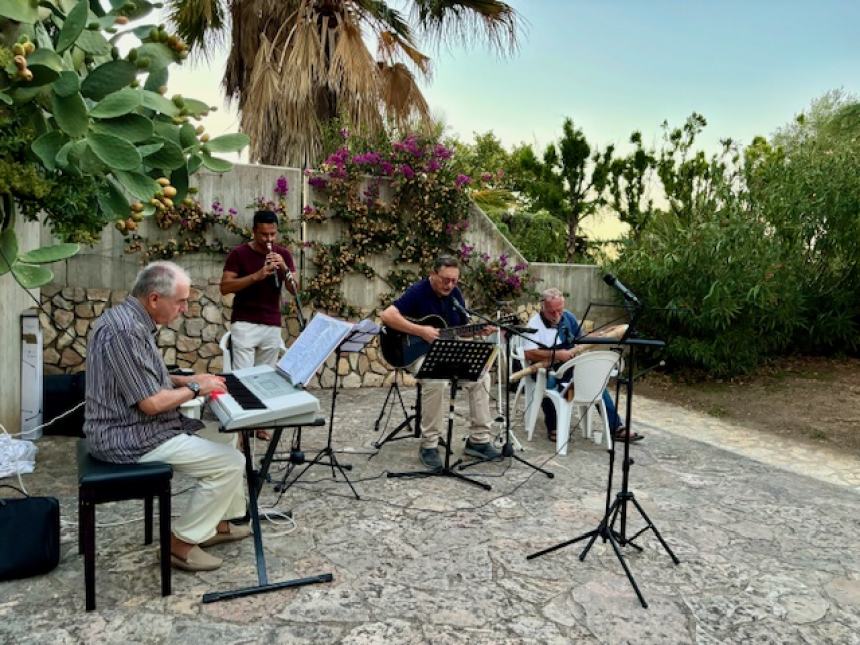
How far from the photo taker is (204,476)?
2.80 m

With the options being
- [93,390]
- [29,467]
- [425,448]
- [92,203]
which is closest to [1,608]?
[93,390]

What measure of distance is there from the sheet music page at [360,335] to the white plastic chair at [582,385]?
1517 mm

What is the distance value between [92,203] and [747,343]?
23.9 ft

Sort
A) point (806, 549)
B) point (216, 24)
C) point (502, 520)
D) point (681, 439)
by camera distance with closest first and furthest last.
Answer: point (806, 549) < point (502, 520) < point (681, 439) < point (216, 24)

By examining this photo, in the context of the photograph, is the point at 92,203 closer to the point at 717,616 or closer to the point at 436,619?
the point at 436,619

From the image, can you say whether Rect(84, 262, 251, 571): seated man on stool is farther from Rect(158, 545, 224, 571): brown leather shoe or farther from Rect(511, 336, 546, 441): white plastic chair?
Rect(511, 336, 546, 441): white plastic chair

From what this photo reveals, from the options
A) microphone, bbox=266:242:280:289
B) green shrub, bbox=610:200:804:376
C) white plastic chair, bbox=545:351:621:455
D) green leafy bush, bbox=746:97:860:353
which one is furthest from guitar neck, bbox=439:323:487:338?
green leafy bush, bbox=746:97:860:353

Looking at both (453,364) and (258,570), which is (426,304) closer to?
(453,364)

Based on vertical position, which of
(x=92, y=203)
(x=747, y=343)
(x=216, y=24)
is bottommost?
(x=747, y=343)

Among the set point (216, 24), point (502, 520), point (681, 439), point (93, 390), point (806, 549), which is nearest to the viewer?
point (93, 390)

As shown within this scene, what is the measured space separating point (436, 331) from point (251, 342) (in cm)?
147

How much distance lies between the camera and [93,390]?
267cm

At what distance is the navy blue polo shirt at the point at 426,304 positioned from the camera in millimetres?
4707

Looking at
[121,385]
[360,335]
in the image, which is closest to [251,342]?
[360,335]
